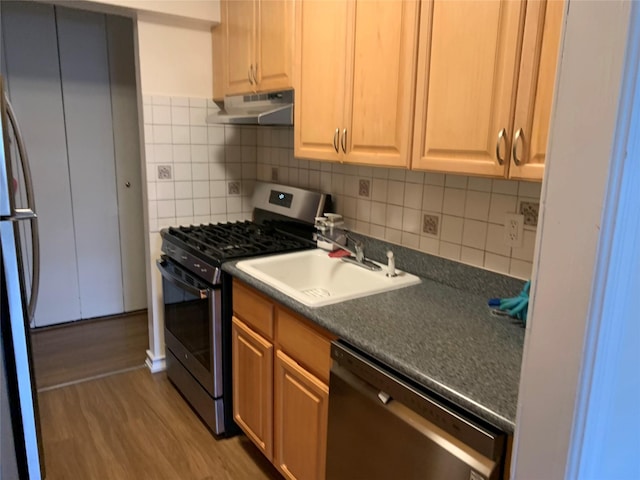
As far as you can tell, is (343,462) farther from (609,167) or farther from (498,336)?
(609,167)

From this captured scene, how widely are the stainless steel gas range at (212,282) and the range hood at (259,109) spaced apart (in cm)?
48

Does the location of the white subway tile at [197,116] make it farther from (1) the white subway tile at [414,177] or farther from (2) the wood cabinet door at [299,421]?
(2) the wood cabinet door at [299,421]

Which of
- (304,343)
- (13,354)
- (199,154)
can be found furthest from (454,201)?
(199,154)

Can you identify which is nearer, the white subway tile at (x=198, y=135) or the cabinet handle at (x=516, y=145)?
the cabinet handle at (x=516, y=145)

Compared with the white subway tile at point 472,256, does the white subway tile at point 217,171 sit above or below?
above

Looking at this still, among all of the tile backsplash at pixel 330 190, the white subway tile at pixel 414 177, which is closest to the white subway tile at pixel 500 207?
the tile backsplash at pixel 330 190

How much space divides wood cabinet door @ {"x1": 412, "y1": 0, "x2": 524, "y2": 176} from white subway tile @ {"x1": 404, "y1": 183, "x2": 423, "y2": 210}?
41cm

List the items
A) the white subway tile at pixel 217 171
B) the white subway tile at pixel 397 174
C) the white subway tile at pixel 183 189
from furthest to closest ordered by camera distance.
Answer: the white subway tile at pixel 217 171
the white subway tile at pixel 183 189
the white subway tile at pixel 397 174

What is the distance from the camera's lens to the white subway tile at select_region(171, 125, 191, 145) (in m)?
2.70

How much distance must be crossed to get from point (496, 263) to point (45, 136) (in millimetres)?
3078

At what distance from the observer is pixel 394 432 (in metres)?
1.24

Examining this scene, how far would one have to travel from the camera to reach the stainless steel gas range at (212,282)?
2.16m

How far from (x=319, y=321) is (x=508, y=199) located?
793 mm

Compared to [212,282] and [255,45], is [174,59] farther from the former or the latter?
[212,282]
